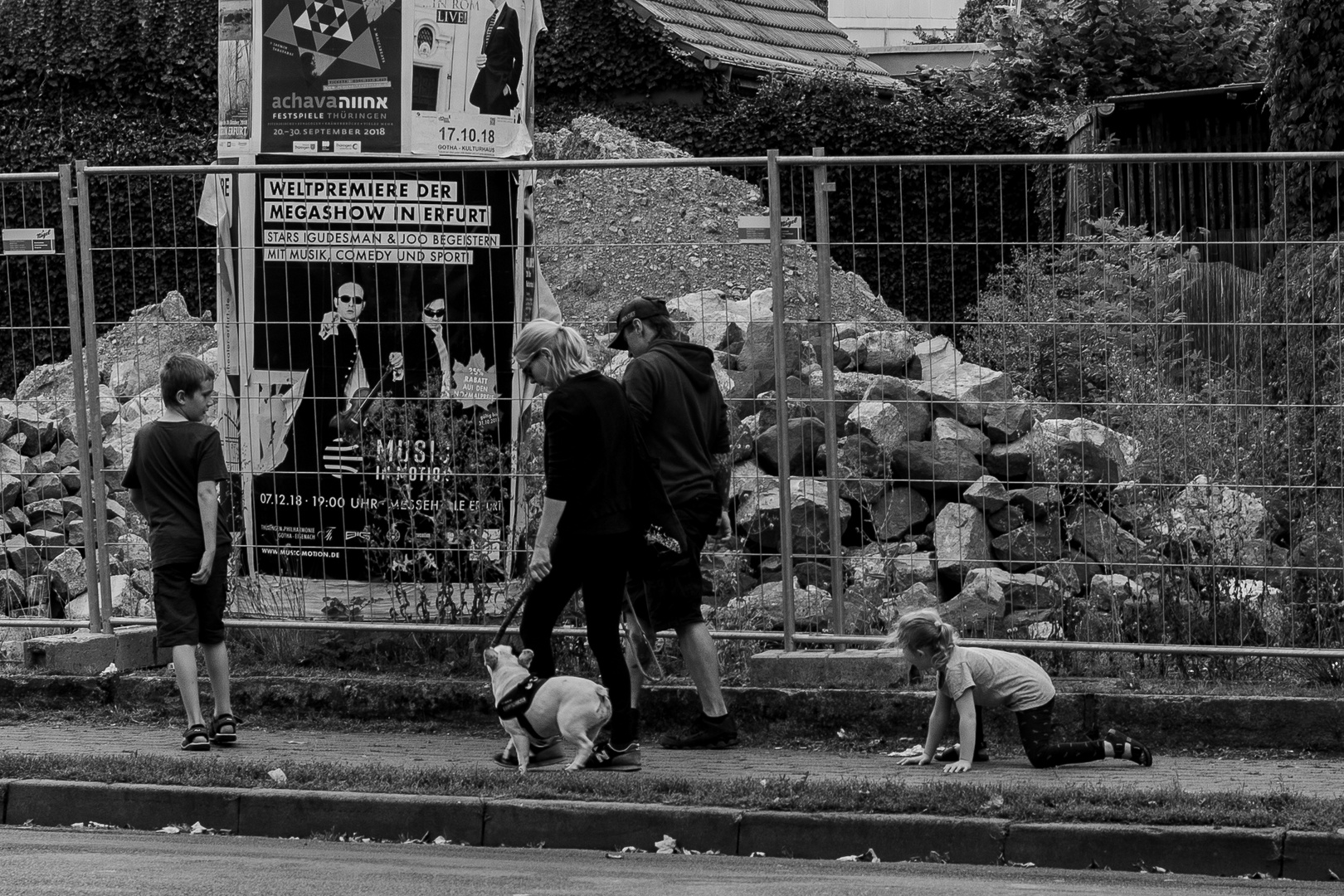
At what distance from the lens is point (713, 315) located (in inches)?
326

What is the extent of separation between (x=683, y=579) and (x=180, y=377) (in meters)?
2.37

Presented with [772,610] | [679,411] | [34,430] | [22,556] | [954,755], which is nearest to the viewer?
[954,755]

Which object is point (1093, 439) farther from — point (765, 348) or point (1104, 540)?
point (765, 348)

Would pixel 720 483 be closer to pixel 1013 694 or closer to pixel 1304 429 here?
pixel 1013 694

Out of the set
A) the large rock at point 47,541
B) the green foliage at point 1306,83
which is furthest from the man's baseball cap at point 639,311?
the green foliage at point 1306,83

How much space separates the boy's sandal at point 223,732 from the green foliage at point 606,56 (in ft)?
61.2

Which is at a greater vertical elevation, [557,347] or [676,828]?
[557,347]

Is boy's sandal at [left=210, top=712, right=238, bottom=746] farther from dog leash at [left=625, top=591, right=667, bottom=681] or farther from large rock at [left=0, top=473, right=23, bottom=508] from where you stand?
large rock at [left=0, top=473, right=23, bottom=508]

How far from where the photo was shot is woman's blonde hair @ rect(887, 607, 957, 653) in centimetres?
681

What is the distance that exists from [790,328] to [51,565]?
4756mm

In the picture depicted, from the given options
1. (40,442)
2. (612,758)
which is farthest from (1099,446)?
(40,442)

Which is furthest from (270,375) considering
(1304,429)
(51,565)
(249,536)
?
(1304,429)

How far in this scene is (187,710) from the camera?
7504 mm

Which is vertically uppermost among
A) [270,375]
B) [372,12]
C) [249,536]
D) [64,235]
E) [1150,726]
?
[372,12]
